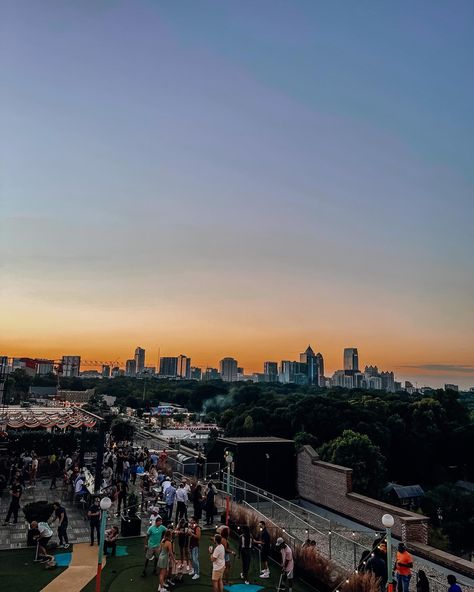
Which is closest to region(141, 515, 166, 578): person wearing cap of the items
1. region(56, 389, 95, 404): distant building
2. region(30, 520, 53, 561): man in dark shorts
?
Result: region(30, 520, 53, 561): man in dark shorts

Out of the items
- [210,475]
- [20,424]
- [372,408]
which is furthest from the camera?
[372,408]

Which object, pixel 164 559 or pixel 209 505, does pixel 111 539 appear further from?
pixel 209 505

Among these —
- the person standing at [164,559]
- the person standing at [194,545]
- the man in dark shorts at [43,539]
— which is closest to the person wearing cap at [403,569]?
the person standing at [194,545]

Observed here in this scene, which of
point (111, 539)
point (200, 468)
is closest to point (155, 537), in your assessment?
point (111, 539)

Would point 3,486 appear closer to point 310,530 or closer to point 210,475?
point 210,475

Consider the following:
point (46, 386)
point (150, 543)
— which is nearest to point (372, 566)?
point (150, 543)
